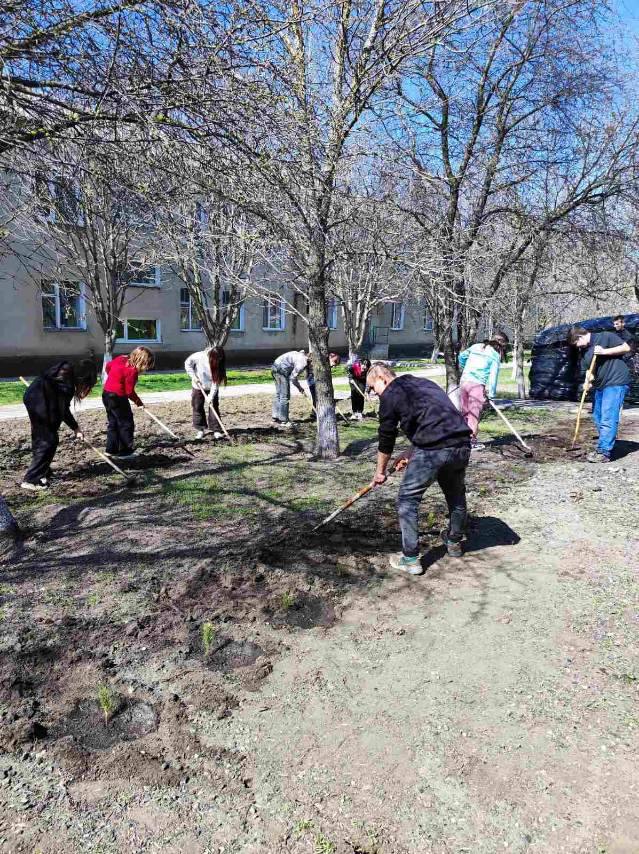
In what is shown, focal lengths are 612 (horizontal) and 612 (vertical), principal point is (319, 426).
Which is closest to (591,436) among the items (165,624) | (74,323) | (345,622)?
(345,622)

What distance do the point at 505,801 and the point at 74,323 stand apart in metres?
19.5

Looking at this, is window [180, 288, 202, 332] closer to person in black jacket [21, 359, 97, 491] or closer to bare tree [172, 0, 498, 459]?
bare tree [172, 0, 498, 459]

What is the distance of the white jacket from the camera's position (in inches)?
376

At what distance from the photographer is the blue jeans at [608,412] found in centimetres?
759

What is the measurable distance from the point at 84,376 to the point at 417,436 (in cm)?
438

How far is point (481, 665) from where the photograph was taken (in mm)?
3350

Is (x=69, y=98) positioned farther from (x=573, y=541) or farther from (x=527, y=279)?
(x=527, y=279)

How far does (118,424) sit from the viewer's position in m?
8.05

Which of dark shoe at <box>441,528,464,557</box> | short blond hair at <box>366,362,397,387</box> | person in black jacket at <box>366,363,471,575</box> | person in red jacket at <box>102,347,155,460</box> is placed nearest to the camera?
person in black jacket at <box>366,363,471,575</box>

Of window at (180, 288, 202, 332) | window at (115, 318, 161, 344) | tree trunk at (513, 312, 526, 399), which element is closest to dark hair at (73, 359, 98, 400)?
tree trunk at (513, 312, 526, 399)

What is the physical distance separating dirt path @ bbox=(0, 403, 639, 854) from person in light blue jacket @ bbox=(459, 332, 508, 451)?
285cm

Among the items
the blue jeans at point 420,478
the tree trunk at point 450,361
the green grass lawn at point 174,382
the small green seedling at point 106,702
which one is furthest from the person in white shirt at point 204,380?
the small green seedling at point 106,702

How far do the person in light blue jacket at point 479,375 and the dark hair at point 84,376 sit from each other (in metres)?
4.74

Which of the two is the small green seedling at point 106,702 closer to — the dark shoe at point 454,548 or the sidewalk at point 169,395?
the dark shoe at point 454,548
